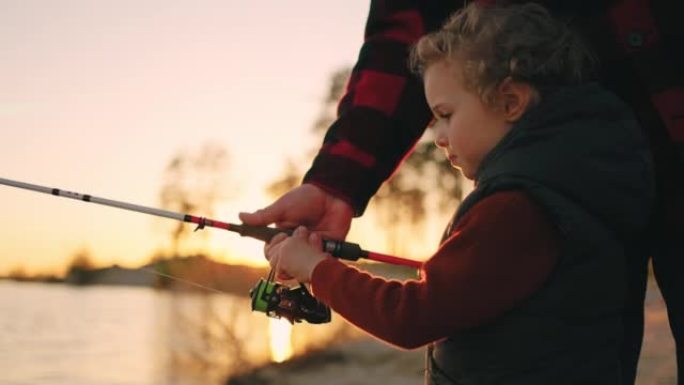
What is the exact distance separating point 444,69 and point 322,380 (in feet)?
21.2

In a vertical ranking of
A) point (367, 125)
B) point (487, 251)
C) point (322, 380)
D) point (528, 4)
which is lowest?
point (322, 380)

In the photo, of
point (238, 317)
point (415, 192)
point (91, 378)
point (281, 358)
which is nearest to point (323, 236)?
point (238, 317)

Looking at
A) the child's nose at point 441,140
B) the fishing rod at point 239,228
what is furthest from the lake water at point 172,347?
the child's nose at point 441,140

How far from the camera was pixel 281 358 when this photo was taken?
26.2 feet

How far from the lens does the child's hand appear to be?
1529mm

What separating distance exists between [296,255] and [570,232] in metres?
0.47

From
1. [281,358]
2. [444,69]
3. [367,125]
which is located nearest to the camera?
Answer: [444,69]

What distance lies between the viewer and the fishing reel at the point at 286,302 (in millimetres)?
1801

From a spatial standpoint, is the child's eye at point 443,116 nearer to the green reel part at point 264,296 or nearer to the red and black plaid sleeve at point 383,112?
the red and black plaid sleeve at point 383,112

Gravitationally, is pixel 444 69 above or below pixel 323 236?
above

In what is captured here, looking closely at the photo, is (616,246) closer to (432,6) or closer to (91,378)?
(432,6)

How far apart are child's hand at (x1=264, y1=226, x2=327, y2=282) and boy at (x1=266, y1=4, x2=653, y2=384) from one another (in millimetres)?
74

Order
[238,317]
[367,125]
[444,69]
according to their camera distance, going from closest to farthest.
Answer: [444,69] < [367,125] < [238,317]

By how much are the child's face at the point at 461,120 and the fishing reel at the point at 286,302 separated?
46cm
